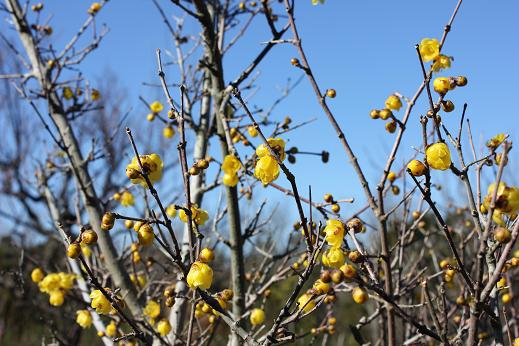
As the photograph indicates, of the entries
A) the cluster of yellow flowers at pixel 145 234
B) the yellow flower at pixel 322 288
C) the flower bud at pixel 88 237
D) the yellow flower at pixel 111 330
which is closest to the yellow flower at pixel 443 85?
the yellow flower at pixel 322 288

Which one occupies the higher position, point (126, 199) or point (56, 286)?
point (126, 199)

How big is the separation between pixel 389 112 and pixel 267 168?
654mm

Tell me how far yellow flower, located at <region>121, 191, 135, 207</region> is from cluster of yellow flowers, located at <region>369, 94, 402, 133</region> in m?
2.60

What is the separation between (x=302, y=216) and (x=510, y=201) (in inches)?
22.8

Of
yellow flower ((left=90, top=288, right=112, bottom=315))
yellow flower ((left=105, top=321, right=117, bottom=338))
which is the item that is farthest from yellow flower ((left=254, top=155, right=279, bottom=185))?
yellow flower ((left=105, top=321, right=117, bottom=338))

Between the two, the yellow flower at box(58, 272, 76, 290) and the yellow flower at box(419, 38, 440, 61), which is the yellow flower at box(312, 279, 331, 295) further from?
the yellow flower at box(58, 272, 76, 290)

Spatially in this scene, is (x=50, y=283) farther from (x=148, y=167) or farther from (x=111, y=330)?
(x=148, y=167)

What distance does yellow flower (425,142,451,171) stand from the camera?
1513 mm

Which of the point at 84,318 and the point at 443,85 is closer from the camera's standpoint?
the point at 443,85

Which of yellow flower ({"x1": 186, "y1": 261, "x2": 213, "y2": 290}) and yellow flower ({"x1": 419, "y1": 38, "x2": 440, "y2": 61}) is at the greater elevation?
yellow flower ({"x1": 419, "y1": 38, "x2": 440, "y2": 61})

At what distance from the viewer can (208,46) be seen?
10.3 ft

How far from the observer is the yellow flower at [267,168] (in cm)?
167

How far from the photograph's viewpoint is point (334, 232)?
5.11ft

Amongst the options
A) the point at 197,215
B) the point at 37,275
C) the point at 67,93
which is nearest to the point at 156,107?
the point at 67,93
